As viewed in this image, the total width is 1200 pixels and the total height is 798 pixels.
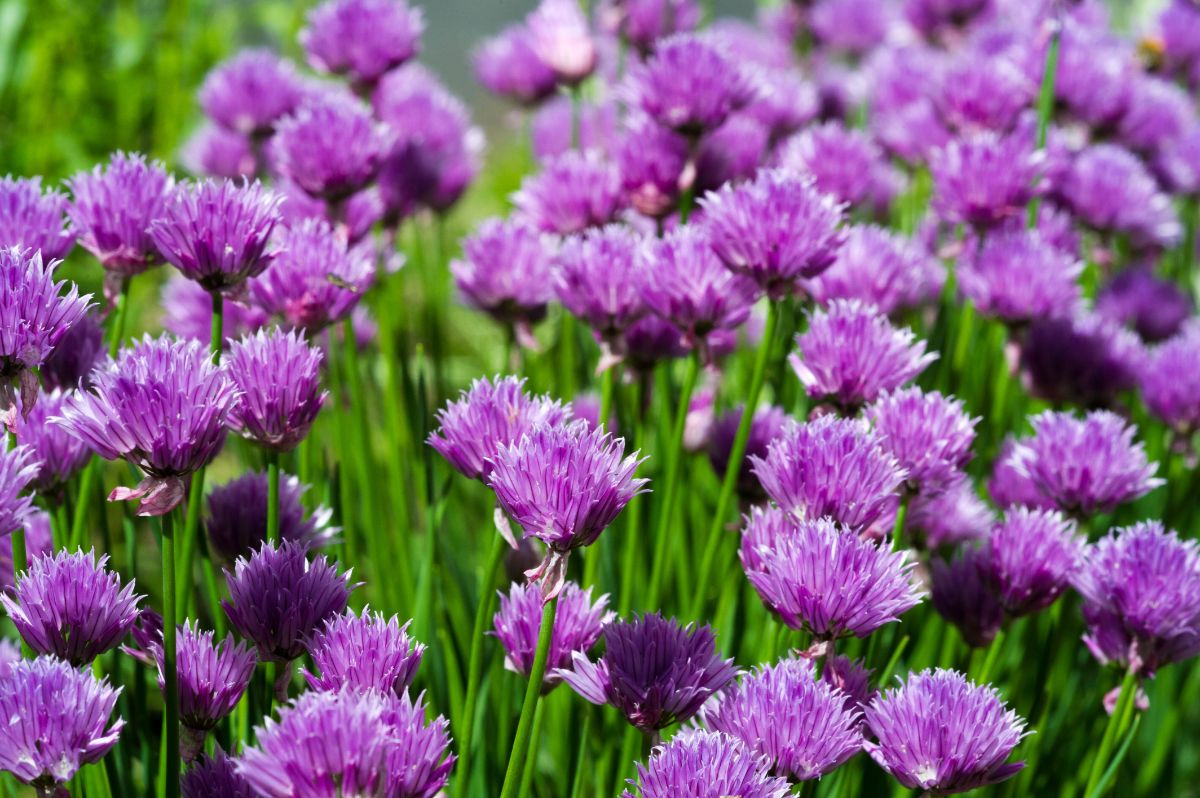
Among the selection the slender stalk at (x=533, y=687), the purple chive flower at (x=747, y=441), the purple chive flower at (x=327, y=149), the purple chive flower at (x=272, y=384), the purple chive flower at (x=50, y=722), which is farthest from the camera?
the purple chive flower at (x=327, y=149)

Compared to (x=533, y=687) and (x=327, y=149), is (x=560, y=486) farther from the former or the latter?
(x=327, y=149)

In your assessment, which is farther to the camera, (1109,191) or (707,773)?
(1109,191)

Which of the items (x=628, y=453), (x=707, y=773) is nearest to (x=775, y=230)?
(x=628, y=453)

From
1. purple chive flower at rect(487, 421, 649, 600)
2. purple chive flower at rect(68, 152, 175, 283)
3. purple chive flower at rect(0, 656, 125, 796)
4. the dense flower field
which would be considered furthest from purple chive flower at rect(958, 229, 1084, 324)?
purple chive flower at rect(0, 656, 125, 796)

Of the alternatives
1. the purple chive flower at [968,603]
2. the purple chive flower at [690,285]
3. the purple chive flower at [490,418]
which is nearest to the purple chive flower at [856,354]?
the purple chive flower at [690,285]

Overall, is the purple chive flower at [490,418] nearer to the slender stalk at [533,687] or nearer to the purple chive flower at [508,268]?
the slender stalk at [533,687]

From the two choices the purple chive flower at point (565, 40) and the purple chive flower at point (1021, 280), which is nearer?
the purple chive flower at point (1021, 280)

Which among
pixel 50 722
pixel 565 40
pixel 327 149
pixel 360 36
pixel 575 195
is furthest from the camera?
pixel 565 40
